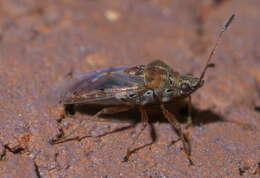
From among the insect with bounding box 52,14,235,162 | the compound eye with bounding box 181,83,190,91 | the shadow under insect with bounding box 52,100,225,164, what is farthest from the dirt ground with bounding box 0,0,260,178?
the compound eye with bounding box 181,83,190,91

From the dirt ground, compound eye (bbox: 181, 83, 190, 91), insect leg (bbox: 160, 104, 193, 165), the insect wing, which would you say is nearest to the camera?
the dirt ground

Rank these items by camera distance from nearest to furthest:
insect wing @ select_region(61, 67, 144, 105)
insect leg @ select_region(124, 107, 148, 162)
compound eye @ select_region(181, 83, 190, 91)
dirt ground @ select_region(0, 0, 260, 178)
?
1. dirt ground @ select_region(0, 0, 260, 178)
2. insect leg @ select_region(124, 107, 148, 162)
3. insect wing @ select_region(61, 67, 144, 105)
4. compound eye @ select_region(181, 83, 190, 91)

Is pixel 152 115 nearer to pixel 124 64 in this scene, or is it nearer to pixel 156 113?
pixel 156 113

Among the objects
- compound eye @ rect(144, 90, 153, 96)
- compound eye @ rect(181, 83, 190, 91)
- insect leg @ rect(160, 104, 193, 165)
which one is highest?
compound eye @ rect(181, 83, 190, 91)

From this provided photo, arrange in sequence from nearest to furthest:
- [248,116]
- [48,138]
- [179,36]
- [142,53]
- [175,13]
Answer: [48,138]
[248,116]
[142,53]
[179,36]
[175,13]

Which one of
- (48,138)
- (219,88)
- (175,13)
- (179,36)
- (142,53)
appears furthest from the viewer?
(175,13)

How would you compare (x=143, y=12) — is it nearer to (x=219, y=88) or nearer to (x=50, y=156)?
(x=219, y=88)

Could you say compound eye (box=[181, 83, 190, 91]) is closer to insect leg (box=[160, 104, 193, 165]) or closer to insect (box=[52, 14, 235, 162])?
insect (box=[52, 14, 235, 162])

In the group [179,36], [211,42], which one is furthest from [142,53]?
[211,42]
